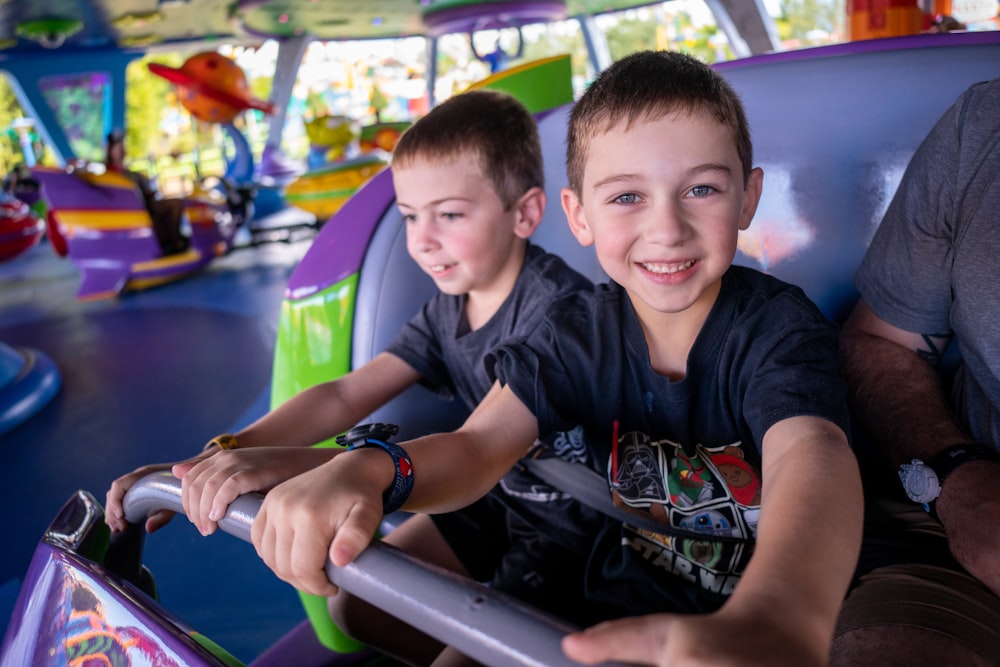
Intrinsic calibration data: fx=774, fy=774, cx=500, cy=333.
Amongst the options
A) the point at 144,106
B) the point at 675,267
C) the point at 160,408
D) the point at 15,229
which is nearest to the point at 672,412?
the point at 675,267

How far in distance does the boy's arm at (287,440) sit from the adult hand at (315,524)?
0.20 feet

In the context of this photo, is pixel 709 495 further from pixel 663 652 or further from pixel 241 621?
pixel 241 621

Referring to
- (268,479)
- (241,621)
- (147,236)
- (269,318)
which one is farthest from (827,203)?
(147,236)

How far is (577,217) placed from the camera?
2.35 ft

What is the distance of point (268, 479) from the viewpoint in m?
0.55

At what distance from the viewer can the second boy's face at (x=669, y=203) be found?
0.60 meters

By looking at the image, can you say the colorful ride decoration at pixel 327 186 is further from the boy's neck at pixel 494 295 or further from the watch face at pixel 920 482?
the watch face at pixel 920 482

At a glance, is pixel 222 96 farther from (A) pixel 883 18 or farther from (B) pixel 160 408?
(A) pixel 883 18

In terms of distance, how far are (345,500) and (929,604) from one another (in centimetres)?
42

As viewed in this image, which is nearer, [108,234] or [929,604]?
[929,604]

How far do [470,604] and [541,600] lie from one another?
0.48m

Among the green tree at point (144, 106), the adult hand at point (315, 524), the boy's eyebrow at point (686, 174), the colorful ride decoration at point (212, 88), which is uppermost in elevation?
the boy's eyebrow at point (686, 174)

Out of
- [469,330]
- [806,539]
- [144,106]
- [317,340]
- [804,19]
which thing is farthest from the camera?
[144,106]

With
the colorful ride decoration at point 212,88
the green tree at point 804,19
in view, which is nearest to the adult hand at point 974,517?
the green tree at point 804,19
